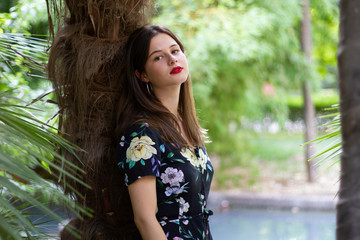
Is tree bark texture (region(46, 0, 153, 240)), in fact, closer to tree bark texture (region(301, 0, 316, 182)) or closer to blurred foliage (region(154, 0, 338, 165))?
blurred foliage (region(154, 0, 338, 165))

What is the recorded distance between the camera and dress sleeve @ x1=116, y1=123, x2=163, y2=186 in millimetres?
1632

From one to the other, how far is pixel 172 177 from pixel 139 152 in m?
0.16

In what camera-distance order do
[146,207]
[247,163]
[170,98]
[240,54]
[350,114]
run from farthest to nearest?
[247,163]
[240,54]
[170,98]
[146,207]
[350,114]

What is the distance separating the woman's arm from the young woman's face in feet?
1.40

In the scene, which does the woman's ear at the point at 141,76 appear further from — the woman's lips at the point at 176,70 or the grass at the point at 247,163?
the grass at the point at 247,163

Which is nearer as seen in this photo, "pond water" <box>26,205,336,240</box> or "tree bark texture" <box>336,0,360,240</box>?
"tree bark texture" <box>336,0,360,240</box>

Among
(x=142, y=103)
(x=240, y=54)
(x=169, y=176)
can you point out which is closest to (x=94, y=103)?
(x=142, y=103)

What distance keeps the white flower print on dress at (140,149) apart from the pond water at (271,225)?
4230 millimetres

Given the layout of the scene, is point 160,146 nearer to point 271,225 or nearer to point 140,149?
point 140,149

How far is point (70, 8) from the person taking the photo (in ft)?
6.26

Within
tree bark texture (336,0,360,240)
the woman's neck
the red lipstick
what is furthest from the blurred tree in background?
tree bark texture (336,0,360,240)

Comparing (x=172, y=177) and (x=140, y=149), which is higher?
(x=140, y=149)

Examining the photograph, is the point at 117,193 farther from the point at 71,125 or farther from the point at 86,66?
the point at 86,66

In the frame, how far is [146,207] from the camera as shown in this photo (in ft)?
5.30
